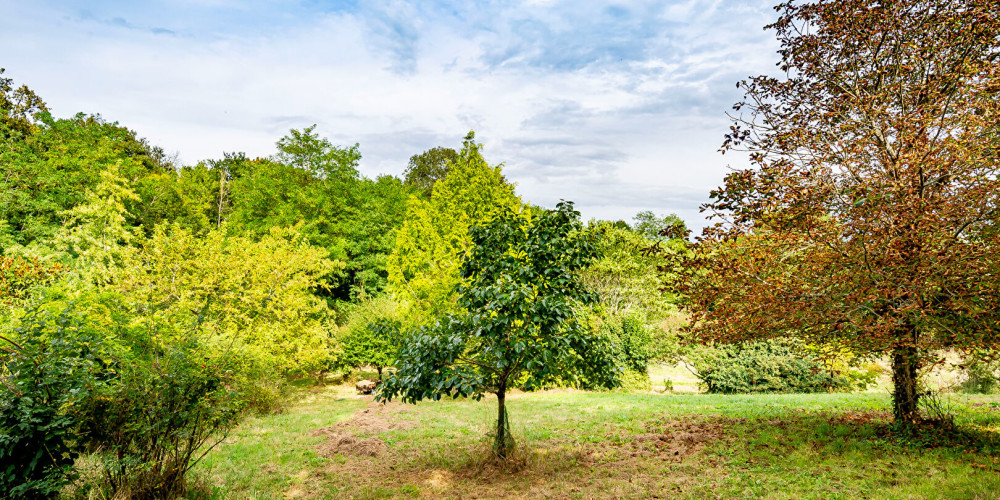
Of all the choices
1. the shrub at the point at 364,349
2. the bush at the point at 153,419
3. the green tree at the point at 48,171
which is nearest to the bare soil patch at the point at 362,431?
the bush at the point at 153,419

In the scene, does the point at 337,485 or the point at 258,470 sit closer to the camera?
the point at 337,485

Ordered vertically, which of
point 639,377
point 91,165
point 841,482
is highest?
point 91,165


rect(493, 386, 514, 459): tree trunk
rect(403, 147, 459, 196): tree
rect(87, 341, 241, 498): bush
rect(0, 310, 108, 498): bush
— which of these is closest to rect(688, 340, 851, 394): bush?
rect(493, 386, 514, 459): tree trunk

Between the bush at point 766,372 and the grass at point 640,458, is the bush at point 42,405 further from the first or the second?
the bush at point 766,372

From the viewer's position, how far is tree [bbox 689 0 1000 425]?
5.30 m

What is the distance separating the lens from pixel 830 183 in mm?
6246

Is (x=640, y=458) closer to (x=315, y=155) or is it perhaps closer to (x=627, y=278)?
(x=627, y=278)

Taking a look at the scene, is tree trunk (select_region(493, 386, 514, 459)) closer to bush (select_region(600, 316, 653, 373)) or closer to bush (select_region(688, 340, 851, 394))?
bush (select_region(600, 316, 653, 373))

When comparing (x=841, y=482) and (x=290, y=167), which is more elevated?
(x=290, y=167)

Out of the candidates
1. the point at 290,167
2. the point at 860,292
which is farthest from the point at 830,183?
the point at 290,167

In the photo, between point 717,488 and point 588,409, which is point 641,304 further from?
point 717,488

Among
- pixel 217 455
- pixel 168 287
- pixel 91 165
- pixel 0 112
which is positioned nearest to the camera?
pixel 217 455

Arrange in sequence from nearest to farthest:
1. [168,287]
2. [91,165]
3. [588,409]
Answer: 1. [588,409]
2. [168,287]
3. [91,165]

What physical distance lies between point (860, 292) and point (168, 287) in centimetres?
1544
